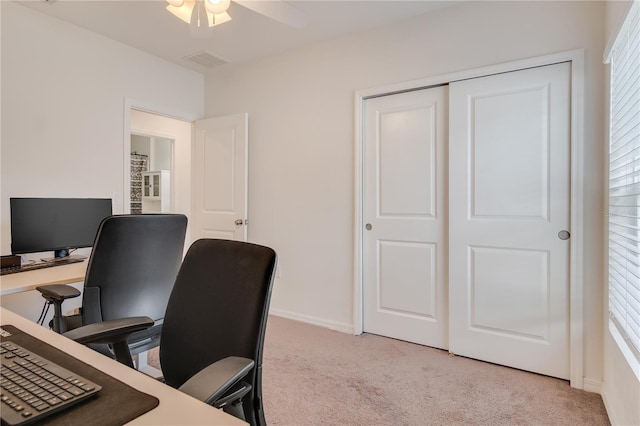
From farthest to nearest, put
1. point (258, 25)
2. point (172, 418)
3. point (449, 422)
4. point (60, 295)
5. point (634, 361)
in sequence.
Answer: point (258, 25)
point (449, 422)
point (60, 295)
point (634, 361)
point (172, 418)

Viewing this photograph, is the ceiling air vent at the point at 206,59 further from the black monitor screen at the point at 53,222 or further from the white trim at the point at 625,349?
the white trim at the point at 625,349

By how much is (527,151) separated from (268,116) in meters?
2.33

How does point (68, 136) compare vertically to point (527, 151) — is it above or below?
above

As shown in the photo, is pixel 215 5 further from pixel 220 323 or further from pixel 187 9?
pixel 220 323

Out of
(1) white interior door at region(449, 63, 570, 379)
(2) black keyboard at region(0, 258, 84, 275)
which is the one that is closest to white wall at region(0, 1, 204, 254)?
(2) black keyboard at region(0, 258, 84, 275)

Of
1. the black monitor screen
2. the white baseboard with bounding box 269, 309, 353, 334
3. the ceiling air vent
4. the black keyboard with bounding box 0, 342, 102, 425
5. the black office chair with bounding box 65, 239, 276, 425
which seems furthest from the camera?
the ceiling air vent

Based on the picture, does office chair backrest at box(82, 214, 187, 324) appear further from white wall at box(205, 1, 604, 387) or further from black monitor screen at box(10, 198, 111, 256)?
white wall at box(205, 1, 604, 387)

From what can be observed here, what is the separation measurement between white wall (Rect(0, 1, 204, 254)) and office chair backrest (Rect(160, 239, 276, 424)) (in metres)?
2.35

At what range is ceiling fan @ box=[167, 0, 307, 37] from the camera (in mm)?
1884

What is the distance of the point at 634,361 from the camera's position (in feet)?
4.77

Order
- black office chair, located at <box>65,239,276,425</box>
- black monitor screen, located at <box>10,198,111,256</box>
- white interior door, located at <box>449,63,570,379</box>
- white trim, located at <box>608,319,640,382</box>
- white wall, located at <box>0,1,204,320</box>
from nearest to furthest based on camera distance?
1. black office chair, located at <box>65,239,276,425</box>
2. white trim, located at <box>608,319,640,382</box>
3. white interior door, located at <box>449,63,570,379</box>
4. black monitor screen, located at <box>10,198,111,256</box>
5. white wall, located at <box>0,1,204,320</box>

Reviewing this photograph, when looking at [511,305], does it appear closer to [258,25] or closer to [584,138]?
[584,138]

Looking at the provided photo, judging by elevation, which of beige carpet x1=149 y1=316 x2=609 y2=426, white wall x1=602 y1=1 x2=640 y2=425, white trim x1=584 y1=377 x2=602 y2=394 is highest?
white wall x1=602 y1=1 x2=640 y2=425

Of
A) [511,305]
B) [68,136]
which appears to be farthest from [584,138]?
[68,136]
